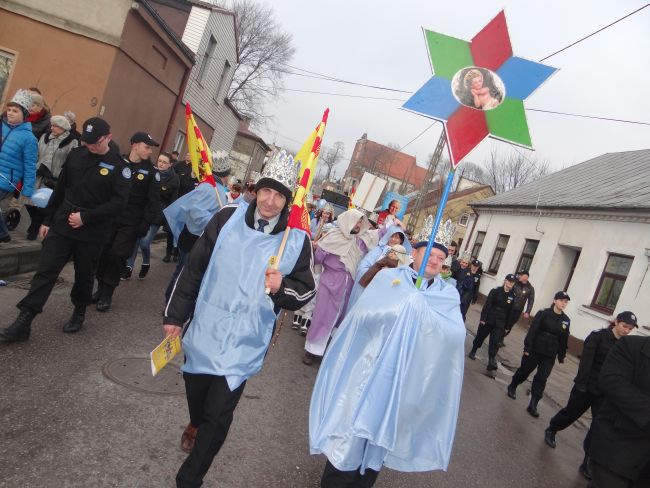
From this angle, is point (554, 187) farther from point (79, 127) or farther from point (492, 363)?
point (79, 127)

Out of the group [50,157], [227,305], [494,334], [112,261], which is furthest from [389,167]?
[227,305]

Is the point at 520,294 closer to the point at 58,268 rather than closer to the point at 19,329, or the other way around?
the point at 58,268

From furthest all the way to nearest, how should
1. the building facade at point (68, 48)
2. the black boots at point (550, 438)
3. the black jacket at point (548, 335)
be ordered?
the building facade at point (68, 48) → the black jacket at point (548, 335) → the black boots at point (550, 438)

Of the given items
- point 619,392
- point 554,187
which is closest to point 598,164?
point 554,187

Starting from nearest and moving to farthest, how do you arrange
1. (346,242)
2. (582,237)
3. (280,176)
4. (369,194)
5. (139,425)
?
(280,176), (139,425), (346,242), (369,194), (582,237)

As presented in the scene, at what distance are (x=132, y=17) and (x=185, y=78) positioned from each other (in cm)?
499

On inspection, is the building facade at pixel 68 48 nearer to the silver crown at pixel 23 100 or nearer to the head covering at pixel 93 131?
the silver crown at pixel 23 100

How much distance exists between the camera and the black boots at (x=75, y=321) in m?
4.99

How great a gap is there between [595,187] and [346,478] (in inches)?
752

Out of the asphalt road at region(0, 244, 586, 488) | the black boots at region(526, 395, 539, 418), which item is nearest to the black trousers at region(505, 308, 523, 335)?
the black boots at region(526, 395, 539, 418)

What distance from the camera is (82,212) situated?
4.65 meters

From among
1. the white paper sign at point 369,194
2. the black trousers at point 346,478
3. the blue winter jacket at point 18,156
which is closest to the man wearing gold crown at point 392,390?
the black trousers at point 346,478

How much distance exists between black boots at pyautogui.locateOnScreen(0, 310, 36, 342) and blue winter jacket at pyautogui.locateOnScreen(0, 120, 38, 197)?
5.95ft

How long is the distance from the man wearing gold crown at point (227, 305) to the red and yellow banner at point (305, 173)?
0.09 metres
